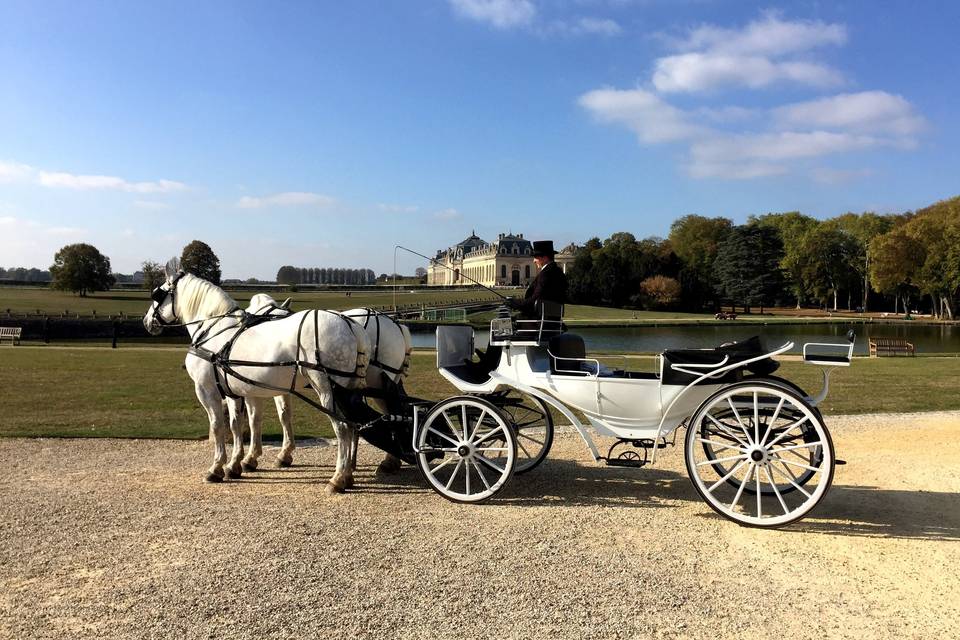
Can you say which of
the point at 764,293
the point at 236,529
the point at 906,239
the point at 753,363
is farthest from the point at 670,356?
the point at 764,293

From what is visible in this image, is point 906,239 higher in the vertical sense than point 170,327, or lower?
higher

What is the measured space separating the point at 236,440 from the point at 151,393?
25.5 feet

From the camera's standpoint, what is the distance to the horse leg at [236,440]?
6754 mm

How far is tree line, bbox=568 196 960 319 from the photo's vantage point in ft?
189

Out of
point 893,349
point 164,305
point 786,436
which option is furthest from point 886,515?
point 893,349

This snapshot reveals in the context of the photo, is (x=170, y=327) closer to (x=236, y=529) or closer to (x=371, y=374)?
(x=371, y=374)

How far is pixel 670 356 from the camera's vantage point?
5430mm

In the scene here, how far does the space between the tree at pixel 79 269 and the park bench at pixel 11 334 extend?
44475 millimetres

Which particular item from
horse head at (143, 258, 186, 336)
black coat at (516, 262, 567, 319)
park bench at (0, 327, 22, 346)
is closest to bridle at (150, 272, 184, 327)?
horse head at (143, 258, 186, 336)

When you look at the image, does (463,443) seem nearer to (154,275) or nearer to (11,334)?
(11,334)

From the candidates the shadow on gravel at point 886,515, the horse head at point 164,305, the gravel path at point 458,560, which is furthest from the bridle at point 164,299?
the shadow on gravel at point 886,515

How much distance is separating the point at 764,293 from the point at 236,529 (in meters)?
77.1

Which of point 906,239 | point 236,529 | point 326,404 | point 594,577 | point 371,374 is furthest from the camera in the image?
point 906,239

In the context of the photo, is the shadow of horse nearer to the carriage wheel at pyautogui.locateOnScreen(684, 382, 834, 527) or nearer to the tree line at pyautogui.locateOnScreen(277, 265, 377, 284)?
the carriage wheel at pyautogui.locateOnScreen(684, 382, 834, 527)
